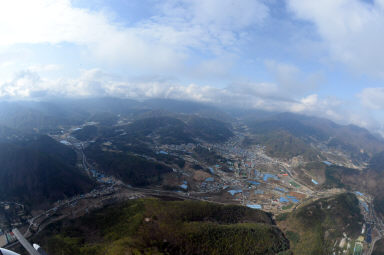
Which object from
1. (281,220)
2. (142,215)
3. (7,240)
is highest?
(142,215)

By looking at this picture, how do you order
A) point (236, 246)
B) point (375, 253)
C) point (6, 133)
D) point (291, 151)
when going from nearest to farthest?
point (236, 246) < point (375, 253) < point (6, 133) < point (291, 151)

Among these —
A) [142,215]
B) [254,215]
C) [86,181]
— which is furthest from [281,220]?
[86,181]

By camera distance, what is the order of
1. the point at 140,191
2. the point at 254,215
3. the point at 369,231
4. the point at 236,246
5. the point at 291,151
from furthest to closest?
the point at 291,151
the point at 140,191
the point at 369,231
the point at 254,215
the point at 236,246

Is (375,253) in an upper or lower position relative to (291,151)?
lower

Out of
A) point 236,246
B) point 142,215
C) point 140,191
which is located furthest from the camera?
point 140,191

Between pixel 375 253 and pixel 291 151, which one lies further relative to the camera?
pixel 291 151

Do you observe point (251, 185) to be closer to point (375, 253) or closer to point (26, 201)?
point (375, 253)

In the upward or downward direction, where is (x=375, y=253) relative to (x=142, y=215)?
downward

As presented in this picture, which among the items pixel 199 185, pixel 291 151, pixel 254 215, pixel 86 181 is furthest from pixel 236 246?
pixel 291 151

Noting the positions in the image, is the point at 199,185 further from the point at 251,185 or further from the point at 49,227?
the point at 49,227
